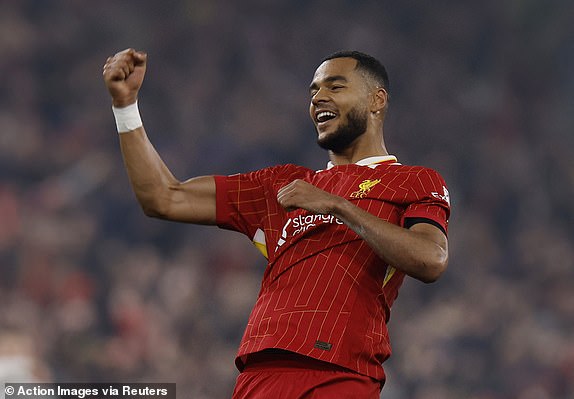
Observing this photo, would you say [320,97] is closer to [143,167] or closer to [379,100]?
[379,100]

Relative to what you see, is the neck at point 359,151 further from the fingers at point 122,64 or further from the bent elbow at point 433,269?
the fingers at point 122,64

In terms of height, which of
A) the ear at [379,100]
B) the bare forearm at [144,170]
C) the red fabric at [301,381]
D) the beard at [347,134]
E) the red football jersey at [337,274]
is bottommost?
the red fabric at [301,381]

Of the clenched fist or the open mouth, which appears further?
the open mouth

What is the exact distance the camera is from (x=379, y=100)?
3.49 m

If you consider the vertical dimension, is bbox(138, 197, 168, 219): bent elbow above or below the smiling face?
below

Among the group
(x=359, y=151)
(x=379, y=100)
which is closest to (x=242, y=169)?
(x=379, y=100)

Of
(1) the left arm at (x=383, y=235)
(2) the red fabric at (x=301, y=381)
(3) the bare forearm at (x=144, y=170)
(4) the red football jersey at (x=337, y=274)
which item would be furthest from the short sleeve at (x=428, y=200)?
(3) the bare forearm at (x=144, y=170)

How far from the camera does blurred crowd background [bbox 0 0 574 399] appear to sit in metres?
6.64

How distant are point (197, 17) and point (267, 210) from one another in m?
6.38

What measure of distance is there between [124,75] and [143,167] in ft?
1.04

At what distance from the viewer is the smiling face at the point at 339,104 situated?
130 inches

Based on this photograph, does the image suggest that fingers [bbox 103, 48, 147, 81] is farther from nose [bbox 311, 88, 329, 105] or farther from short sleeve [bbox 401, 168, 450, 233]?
short sleeve [bbox 401, 168, 450, 233]

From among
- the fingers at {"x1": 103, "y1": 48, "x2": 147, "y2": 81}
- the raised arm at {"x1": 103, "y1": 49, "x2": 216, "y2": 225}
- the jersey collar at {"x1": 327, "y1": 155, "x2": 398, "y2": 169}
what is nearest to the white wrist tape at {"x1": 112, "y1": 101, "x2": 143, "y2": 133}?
the raised arm at {"x1": 103, "y1": 49, "x2": 216, "y2": 225}

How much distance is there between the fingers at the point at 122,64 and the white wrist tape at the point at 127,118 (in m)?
0.11
